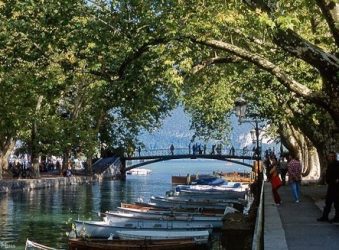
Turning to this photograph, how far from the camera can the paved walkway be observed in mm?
12906

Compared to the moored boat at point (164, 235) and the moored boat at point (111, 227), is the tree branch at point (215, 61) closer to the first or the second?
the moored boat at point (164, 235)

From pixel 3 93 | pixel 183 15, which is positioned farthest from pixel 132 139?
pixel 183 15

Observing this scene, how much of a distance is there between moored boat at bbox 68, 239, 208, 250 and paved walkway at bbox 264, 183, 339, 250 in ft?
10.1

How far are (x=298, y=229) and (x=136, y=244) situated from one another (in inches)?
307

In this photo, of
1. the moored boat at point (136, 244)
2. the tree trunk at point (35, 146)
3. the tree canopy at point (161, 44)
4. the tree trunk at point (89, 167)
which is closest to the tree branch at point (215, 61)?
the tree canopy at point (161, 44)

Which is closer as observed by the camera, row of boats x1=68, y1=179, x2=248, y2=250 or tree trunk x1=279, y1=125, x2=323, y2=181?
row of boats x1=68, y1=179, x2=248, y2=250

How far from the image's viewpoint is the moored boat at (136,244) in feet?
71.8

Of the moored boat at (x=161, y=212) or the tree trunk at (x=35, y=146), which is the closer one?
the moored boat at (x=161, y=212)

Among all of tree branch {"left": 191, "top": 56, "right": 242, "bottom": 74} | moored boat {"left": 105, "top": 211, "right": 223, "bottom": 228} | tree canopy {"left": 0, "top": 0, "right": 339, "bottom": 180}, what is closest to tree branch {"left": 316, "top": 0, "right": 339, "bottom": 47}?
tree canopy {"left": 0, "top": 0, "right": 339, "bottom": 180}

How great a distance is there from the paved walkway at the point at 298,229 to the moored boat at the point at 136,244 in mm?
3090

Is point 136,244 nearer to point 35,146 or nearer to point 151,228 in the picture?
point 151,228

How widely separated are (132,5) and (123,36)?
103 centimetres

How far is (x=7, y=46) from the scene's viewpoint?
2208cm

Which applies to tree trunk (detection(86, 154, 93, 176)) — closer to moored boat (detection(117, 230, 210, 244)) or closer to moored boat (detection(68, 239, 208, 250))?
moored boat (detection(117, 230, 210, 244))
